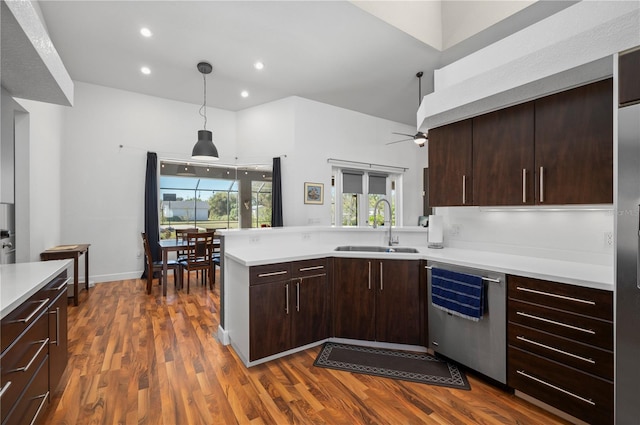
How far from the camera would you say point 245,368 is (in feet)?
7.63

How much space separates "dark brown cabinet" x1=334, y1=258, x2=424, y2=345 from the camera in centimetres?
256

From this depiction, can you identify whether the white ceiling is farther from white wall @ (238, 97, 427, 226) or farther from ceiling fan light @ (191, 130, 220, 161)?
ceiling fan light @ (191, 130, 220, 161)

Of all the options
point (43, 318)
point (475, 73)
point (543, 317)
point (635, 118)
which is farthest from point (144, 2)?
point (543, 317)

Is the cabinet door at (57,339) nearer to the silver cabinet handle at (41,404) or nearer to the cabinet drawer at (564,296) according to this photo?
the silver cabinet handle at (41,404)

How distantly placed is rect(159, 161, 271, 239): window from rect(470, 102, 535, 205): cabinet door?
4079 millimetres

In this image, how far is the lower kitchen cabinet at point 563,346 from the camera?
158 cm

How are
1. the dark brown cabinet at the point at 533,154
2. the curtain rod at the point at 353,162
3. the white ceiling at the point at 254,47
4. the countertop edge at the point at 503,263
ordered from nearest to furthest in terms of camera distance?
the countertop edge at the point at 503,263
the dark brown cabinet at the point at 533,154
the white ceiling at the point at 254,47
the curtain rod at the point at 353,162

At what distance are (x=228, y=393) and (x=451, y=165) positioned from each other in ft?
8.63

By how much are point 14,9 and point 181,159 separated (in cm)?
445

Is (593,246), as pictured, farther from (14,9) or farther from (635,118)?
(14,9)

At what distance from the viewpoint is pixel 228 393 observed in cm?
201

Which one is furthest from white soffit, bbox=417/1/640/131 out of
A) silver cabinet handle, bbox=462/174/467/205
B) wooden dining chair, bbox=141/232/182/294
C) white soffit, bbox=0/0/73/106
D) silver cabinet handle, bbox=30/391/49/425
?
wooden dining chair, bbox=141/232/182/294

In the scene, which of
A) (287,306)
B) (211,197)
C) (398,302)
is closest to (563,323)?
(398,302)

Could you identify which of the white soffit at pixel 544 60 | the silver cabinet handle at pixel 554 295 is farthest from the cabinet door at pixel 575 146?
the silver cabinet handle at pixel 554 295
